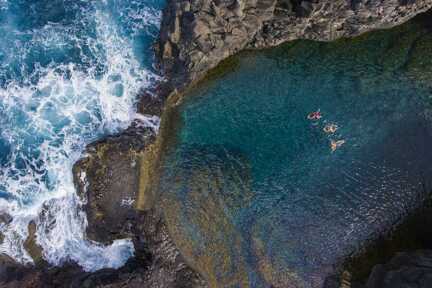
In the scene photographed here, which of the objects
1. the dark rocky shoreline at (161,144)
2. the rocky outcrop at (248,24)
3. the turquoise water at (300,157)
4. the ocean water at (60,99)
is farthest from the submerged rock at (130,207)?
the rocky outcrop at (248,24)

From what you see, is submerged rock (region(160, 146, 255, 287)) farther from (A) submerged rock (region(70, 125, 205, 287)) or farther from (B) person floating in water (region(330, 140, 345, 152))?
(B) person floating in water (region(330, 140, 345, 152))

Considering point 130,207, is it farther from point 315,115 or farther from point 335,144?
point 335,144

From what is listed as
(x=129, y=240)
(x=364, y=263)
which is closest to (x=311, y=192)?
(x=364, y=263)

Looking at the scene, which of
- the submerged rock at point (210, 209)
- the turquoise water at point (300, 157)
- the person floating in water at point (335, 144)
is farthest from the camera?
the person floating in water at point (335, 144)

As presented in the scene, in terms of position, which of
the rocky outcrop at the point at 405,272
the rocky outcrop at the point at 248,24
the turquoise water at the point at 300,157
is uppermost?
the rocky outcrop at the point at 248,24

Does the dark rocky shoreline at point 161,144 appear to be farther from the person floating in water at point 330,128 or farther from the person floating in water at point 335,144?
the person floating in water at point 335,144

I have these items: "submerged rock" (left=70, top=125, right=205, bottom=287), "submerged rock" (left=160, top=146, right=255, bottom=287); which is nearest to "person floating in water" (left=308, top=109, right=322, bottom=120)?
"submerged rock" (left=160, top=146, right=255, bottom=287)
